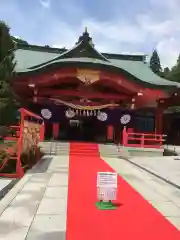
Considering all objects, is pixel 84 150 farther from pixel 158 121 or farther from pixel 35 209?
pixel 35 209

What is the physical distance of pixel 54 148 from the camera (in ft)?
63.7

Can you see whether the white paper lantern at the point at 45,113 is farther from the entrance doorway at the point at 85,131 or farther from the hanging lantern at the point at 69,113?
the entrance doorway at the point at 85,131

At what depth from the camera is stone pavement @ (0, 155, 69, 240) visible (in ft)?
17.2

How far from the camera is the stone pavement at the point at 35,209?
17.2 feet

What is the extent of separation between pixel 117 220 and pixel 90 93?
16.9m

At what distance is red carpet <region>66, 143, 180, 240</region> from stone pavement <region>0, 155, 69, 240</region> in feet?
0.69

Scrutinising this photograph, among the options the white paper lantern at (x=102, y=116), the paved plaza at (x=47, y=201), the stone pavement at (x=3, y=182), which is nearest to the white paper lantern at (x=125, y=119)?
the white paper lantern at (x=102, y=116)

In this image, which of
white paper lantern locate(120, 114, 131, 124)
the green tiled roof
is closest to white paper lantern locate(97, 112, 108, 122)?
white paper lantern locate(120, 114, 131, 124)

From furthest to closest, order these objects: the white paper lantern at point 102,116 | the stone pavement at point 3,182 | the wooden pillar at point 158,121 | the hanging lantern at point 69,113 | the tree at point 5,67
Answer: the wooden pillar at point 158,121 → the white paper lantern at point 102,116 → the hanging lantern at point 69,113 → the tree at point 5,67 → the stone pavement at point 3,182

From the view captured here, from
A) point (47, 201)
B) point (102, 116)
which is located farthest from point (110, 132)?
point (47, 201)

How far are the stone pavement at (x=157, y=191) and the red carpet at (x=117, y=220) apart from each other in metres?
0.20

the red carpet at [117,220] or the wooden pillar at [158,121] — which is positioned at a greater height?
the wooden pillar at [158,121]

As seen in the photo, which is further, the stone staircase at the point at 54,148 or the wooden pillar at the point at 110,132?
the wooden pillar at the point at 110,132

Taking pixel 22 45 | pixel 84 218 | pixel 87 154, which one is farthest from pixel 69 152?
pixel 22 45
